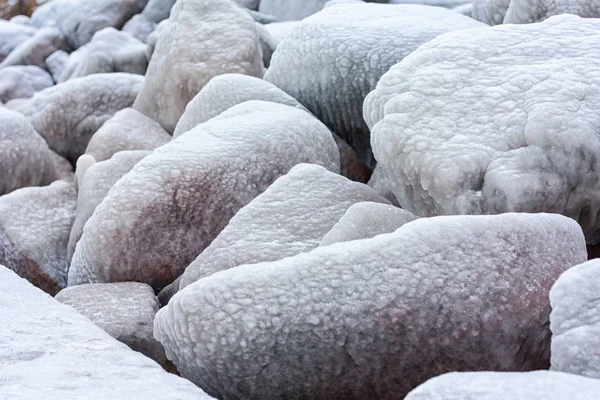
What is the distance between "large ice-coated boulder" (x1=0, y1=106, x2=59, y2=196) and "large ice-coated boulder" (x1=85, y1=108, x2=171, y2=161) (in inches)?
11.9

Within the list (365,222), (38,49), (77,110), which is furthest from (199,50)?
(38,49)

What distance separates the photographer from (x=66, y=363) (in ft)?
5.38

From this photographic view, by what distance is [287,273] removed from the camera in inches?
69.1

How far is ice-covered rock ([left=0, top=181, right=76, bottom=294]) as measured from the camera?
10.6 feet

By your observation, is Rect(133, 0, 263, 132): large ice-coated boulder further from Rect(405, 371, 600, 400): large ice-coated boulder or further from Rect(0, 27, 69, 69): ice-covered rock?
Rect(0, 27, 69, 69): ice-covered rock

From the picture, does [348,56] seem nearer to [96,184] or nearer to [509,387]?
[96,184]

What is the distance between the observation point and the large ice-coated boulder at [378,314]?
1709 mm

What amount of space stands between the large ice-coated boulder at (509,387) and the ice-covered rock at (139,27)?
835cm

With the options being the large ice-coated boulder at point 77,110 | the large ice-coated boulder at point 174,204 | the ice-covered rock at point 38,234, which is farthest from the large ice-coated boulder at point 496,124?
the large ice-coated boulder at point 77,110

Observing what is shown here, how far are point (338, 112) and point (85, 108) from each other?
6.11ft

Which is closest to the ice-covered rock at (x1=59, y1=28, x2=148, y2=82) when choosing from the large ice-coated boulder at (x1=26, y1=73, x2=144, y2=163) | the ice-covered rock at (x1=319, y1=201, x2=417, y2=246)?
the large ice-coated boulder at (x1=26, y1=73, x2=144, y2=163)

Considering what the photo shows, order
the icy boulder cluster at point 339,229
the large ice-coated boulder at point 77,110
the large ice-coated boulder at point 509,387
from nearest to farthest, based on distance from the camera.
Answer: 1. the large ice-coated boulder at point 509,387
2. the icy boulder cluster at point 339,229
3. the large ice-coated boulder at point 77,110

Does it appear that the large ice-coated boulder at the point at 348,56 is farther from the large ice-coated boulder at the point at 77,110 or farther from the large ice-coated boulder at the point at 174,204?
the large ice-coated boulder at the point at 77,110

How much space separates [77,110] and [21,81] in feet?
11.3
